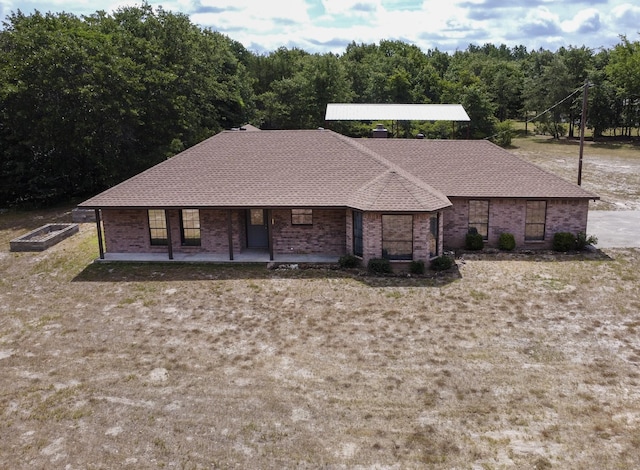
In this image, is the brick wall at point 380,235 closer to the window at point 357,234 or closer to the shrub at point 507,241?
the window at point 357,234

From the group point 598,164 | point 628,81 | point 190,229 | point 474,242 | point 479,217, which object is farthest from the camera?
point 628,81

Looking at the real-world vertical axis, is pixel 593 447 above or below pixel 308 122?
below

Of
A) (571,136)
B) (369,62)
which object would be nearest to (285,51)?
(369,62)

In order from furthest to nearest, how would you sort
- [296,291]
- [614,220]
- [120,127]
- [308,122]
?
[308,122], [120,127], [614,220], [296,291]

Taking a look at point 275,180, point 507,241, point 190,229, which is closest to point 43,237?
point 190,229

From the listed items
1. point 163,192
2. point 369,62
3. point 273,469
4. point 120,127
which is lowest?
point 273,469

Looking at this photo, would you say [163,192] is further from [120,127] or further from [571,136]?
[571,136]

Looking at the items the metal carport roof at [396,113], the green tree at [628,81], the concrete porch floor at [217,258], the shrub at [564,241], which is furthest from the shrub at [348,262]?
the green tree at [628,81]

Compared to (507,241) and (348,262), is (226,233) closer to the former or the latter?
(348,262)
